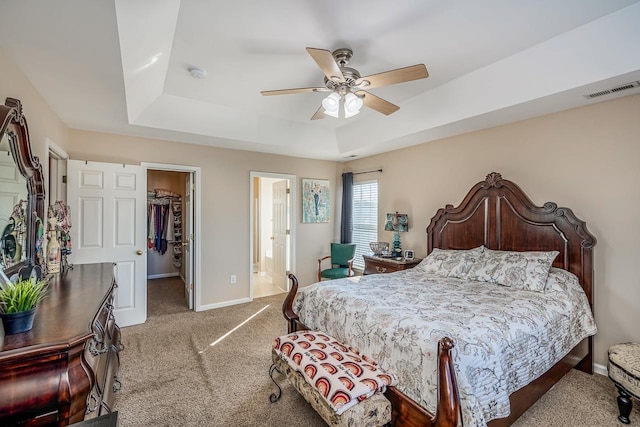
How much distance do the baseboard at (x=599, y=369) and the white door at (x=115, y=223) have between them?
5071 millimetres

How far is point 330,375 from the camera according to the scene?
181cm

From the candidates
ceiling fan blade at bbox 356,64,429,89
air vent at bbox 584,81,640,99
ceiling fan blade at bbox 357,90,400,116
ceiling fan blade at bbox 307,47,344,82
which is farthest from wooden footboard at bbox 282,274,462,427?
air vent at bbox 584,81,640,99

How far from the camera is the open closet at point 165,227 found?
629 centimetres

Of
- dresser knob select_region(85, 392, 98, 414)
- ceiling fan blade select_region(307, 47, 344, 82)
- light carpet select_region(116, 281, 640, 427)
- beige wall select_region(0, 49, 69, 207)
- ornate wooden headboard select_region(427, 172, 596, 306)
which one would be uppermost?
ceiling fan blade select_region(307, 47, 344, 82)

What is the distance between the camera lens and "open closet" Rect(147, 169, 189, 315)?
6289 mm

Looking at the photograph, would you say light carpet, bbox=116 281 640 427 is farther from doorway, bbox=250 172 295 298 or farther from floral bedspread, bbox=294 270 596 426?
doorway, bbox=250 172 295 298

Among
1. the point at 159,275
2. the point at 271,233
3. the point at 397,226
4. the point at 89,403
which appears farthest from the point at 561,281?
the point at 159,275

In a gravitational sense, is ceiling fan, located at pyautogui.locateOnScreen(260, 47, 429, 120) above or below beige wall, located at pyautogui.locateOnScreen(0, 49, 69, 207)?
above

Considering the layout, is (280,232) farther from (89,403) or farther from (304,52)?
(89,403)

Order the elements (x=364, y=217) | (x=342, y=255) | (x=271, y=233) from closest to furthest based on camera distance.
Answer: (x=342, y=255), (x=364, y=217), (x=271, y=233)

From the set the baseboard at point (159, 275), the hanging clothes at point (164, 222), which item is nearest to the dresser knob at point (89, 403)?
the hanging clothes at point (164, 222)

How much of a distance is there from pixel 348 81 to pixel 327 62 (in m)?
0.36

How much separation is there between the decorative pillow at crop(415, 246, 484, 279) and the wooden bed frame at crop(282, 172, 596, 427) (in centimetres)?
27

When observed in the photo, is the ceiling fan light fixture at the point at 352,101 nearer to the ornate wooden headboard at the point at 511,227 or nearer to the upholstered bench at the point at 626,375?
A: the ornate wooden headboard at the point at 511,227
